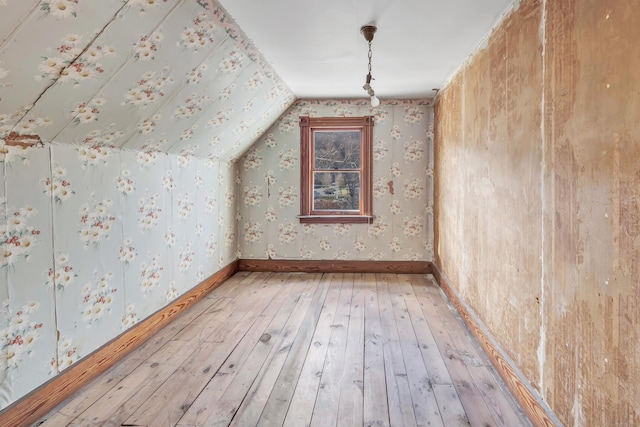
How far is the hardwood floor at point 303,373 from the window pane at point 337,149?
1.83m

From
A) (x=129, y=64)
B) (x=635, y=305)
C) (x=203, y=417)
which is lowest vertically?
(x=203, y=417)

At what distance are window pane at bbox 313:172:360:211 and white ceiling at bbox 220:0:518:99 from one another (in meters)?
1.28

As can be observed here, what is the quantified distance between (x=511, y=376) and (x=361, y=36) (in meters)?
2.23

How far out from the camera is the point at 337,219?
4.71 metres

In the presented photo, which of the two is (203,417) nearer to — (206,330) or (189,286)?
(206,330)

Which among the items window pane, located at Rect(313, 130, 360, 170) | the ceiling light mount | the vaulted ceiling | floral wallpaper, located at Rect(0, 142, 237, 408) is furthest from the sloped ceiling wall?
window pane, located at Rect(313, 130, 360, 170)

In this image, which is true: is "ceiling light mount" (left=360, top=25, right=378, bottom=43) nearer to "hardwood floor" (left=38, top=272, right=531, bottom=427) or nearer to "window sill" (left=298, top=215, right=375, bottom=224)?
"hardwood floor" (left=38, top=272, right=531, bottom=427)

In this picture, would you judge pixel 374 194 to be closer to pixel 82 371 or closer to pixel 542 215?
pixel 542 215

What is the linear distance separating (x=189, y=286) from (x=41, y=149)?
1.90m

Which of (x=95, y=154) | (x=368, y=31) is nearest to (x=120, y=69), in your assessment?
(x=95, y=154)

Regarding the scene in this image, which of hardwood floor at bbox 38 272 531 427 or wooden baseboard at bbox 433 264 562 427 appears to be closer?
wooden baseboard at bbox 433 264 562 427

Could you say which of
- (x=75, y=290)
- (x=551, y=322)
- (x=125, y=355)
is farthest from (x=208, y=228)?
(x=551, y=322)

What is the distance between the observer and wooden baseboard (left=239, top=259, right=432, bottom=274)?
4684 mm

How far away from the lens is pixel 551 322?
1.65 metres
